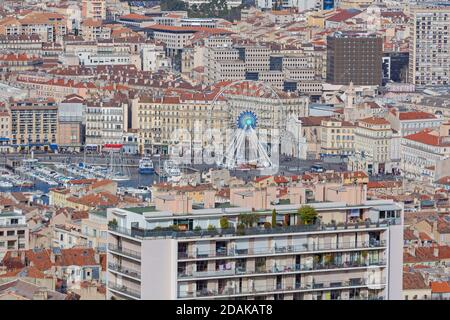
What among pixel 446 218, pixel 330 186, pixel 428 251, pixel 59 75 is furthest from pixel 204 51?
pixel 330 186

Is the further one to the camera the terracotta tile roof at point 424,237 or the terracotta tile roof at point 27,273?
the terracotta tile roof at point 424,237

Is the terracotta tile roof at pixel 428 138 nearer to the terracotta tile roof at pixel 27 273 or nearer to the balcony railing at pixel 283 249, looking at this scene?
the terracotta tile roof at pixel 27 273

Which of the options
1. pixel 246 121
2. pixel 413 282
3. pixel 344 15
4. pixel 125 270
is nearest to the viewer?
pixel 125 270

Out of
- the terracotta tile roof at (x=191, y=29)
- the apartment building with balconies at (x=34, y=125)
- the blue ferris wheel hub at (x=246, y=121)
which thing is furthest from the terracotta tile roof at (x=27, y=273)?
the terracotta tile roof at (x=191, y=29)

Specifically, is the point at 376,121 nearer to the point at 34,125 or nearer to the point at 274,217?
the point at 34,125

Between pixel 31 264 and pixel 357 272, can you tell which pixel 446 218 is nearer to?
pixel 31 264

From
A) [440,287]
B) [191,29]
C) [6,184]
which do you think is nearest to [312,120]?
[6,184]
